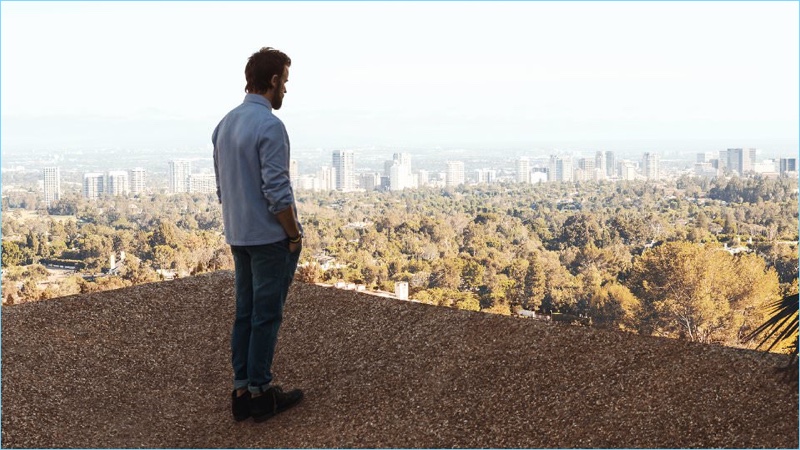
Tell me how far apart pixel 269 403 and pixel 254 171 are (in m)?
0.90

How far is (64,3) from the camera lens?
7742 millimetres

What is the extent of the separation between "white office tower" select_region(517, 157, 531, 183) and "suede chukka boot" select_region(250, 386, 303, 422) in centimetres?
676

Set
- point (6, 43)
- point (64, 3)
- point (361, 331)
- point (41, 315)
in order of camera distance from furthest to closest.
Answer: point (6, 43) → point (64, 3) → point (41, 315) → point (361, 331)

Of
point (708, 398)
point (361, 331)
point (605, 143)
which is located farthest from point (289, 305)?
point (605, 143)

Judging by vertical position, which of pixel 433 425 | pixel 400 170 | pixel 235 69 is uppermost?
pixel 235 69

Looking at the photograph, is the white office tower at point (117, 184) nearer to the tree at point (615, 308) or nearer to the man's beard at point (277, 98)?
the tree at point (615, 308)

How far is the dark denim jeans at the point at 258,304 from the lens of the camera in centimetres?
294

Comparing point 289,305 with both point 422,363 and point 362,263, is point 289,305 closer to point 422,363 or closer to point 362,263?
point 422,363

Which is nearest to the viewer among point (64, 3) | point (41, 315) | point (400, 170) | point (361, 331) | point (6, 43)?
point (361, 331)

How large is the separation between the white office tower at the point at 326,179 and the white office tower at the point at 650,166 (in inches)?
131

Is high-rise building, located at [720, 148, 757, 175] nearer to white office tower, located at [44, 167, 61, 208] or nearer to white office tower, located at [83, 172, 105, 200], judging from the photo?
white office tower, located at [83, 172, 105, 200]

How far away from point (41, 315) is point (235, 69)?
453cm

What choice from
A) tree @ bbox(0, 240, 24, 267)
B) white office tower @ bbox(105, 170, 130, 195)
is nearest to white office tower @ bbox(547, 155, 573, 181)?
white office tower @ bbox(105, 170, 130, 195)

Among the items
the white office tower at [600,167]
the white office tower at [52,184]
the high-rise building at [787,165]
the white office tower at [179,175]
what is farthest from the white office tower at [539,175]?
the white office tower at [52,184]
